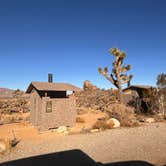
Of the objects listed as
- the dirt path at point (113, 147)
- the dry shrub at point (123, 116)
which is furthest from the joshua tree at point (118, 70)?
the dirt path at point (113, 147)

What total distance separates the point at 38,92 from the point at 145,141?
24.9ft

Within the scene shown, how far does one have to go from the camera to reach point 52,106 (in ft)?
39.0

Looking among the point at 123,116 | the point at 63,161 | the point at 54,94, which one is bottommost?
the point at 63,161

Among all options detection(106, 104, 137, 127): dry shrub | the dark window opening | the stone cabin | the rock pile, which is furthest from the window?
the rock pile

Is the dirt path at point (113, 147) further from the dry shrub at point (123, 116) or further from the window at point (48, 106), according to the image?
the window at point (48, 106)

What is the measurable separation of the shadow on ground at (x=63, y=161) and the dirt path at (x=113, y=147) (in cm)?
31

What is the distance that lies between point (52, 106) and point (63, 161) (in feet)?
21.3

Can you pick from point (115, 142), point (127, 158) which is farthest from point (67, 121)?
point (127, 158)

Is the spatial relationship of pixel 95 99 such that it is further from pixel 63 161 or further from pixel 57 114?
pixel 63 161

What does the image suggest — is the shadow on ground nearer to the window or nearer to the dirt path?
the dirt path

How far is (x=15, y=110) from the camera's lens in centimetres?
2231

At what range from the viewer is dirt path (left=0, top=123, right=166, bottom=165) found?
5.86m

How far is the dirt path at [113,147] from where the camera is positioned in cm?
586

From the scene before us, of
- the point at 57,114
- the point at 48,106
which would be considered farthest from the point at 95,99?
the point at 48,106
